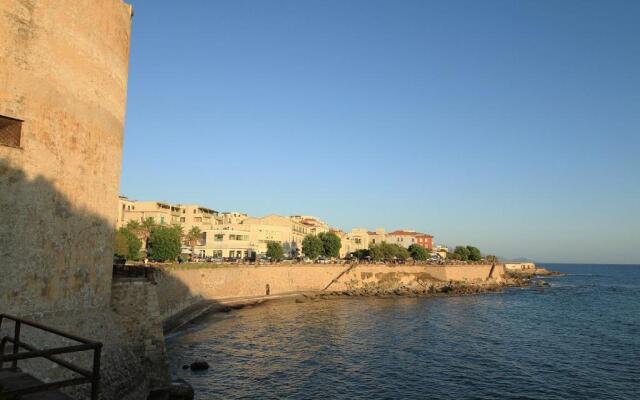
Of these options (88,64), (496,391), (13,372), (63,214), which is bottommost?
(496,391)

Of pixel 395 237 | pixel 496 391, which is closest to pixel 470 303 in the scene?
pixel 496 391

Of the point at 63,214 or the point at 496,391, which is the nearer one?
the point at 63,214

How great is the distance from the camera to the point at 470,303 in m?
63.5

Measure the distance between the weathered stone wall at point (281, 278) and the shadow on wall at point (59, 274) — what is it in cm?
1893

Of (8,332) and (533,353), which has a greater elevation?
(8,332)

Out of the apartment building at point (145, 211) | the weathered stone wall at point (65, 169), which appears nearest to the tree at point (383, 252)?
the apartment building at point (145, 211)

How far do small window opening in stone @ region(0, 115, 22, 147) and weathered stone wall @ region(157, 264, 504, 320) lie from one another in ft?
81.5

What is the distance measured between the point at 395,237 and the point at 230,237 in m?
85.6

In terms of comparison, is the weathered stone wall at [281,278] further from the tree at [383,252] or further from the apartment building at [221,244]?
the apartment building at [221,244]

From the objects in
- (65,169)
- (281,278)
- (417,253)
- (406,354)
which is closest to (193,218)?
(281,278)

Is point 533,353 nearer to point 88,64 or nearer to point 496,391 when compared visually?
point 496,391

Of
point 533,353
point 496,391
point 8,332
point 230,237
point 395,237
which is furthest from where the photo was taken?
point 395,237

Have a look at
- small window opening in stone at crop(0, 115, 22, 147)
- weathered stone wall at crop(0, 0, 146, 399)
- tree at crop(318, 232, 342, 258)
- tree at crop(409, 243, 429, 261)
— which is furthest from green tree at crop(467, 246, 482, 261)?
small window opening in stone at crop(0, 115, 22, 147)

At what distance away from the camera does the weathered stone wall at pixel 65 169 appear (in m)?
12.3
